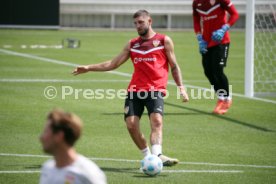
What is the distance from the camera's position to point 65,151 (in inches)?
223

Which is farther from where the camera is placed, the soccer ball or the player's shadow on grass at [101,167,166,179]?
the player's shadow on grass at [101,167,166,179]

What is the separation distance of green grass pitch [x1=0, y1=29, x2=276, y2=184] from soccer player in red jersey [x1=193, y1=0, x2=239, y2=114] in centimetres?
52

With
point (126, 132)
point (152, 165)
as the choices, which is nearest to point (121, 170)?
point (152, 165)

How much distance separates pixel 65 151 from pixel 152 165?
442 centimetres

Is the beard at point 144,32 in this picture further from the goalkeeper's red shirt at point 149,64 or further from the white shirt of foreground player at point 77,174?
the white shirt of foreground player at point 77,174

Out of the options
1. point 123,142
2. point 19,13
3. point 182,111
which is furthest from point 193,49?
point 123,142

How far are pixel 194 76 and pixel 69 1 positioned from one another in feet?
88.5

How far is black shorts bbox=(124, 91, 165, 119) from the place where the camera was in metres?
10.8

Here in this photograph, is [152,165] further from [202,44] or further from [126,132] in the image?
[202,44]

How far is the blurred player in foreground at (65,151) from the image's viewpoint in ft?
18.4

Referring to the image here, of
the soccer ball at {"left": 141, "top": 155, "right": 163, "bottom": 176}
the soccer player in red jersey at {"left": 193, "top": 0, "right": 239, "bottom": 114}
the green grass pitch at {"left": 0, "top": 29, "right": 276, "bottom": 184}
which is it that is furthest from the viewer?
the soccer player in red jersey at {"left": 193, "top": 0, "right": 239, "bottom": 114}

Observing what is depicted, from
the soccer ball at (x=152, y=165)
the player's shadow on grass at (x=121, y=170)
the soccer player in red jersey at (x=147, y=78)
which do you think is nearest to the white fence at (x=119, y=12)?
the soccer player in red jersey at (x=147, y=78)

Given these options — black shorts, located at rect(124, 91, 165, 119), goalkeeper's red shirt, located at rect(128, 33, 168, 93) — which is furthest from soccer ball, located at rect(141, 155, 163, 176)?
goalkeeper's red shirt, located at rect(128, 33, 168, 93)

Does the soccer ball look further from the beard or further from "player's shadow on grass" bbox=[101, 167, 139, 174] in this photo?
the beard
